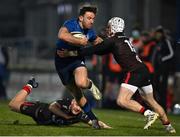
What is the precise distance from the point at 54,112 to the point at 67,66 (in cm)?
74

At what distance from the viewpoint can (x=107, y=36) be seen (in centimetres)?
1246

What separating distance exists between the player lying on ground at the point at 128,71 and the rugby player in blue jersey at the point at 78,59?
0.62 ft

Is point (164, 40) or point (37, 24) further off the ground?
point (164, 40)

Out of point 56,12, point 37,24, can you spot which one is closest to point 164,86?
point 56,12

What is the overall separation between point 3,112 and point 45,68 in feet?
38.5

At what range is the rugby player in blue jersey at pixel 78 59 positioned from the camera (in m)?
12.0

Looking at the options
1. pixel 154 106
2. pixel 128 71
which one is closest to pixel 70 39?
pixel 128 71

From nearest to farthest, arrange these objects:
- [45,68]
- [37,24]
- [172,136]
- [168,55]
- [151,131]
Answer: [172,136] → [151,131] → [168,55] → [45,68] → [37,24]

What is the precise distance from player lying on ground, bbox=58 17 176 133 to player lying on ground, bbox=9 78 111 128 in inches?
27.0

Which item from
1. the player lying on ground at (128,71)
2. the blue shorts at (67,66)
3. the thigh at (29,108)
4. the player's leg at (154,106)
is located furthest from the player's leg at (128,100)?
the thigh at (29,108)

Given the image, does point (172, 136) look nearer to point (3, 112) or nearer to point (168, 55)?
point (3, 112)

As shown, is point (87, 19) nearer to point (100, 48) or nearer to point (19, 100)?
point (100, 48)

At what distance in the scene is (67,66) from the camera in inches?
489

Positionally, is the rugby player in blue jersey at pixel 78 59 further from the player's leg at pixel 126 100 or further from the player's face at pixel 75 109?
the player's leg at pixel 126 100
